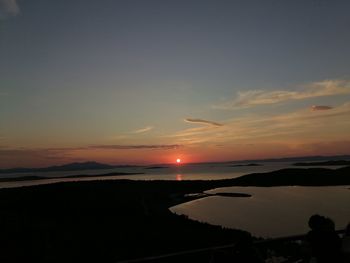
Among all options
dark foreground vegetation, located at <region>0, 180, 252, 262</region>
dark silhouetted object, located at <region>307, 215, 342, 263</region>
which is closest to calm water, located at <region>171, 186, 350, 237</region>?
dark foreground vegetation, located at <region>0, 180, 252, 262</region>

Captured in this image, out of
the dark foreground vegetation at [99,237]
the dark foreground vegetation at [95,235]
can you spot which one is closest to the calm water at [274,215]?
the dark foreground vegetation at [95,235]

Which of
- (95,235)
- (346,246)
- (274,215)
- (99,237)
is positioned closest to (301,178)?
(274,215)

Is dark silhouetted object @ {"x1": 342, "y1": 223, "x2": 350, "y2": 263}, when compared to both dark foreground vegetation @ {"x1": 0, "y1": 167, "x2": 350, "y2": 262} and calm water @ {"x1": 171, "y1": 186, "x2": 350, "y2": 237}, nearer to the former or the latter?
dark foreground vegetation @ {"x1": 0, "y1": 167, "x2": 350, "y2": 262}

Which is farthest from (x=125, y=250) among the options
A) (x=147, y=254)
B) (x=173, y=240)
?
(x=173, y=240)

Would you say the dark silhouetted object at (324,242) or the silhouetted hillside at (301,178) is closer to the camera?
the dark silhouetted object at (324,242)

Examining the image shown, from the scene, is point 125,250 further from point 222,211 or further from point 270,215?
point 222,211

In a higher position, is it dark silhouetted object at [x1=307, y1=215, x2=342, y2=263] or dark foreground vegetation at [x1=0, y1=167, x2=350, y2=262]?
dark silhouetted object at [x1=307, y1=215, x2=342, y2=263]

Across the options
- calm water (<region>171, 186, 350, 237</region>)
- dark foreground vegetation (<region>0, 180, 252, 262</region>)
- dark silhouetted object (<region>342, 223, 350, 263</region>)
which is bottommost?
calm water (<region>171, 186, 350, 237</region>)

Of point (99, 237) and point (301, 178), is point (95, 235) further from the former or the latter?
point (301, 178)

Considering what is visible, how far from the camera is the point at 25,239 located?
20859mm

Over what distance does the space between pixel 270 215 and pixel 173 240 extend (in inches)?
775

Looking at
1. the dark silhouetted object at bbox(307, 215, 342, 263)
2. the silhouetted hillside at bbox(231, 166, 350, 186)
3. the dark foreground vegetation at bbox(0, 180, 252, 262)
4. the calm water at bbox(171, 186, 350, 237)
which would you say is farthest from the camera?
the silhouetted hillside at bbox(231, 166, 350, 186)

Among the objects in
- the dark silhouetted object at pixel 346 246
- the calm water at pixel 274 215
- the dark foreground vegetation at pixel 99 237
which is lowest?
the calm water at pixel 274 215

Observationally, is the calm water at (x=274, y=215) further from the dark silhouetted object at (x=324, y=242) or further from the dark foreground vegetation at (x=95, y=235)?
the dark silhouetted object at (x=324, y=242)
